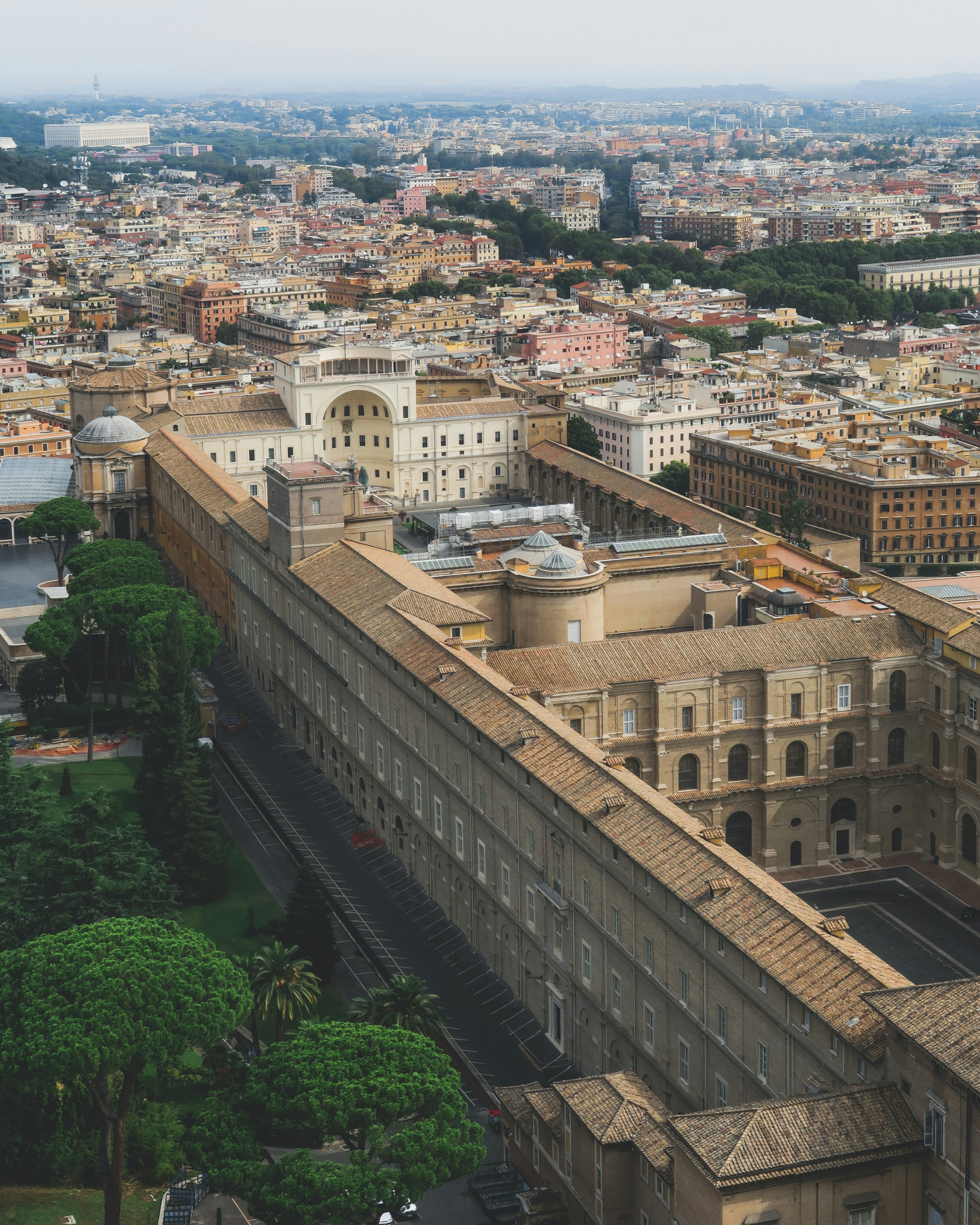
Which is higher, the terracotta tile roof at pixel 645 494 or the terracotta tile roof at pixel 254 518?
the terracotta tile roof at pixel 254 518

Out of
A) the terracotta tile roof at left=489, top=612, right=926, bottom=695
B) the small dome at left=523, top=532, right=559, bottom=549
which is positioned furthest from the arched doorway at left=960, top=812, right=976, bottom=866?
the small dome at left=523, top=532, right=559, bottom=549

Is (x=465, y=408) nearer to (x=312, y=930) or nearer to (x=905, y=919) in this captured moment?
(x=905, y=919)

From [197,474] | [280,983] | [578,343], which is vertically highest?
[197,474]

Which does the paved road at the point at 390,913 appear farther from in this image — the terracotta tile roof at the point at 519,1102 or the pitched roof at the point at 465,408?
the pitched roof at the point at 465,408

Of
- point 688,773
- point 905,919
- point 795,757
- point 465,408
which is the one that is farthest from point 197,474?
point 905,919

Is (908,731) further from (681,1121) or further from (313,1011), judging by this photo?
(681,1121)

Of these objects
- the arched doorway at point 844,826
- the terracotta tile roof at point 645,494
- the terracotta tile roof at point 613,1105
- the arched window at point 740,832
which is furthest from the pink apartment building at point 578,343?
the terracotta tile roof at point 613,1105

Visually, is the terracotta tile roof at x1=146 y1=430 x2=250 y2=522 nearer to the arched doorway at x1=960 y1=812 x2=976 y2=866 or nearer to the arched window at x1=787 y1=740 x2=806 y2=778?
the arched window at x1=787 y1=740 x2=806 y2=778
